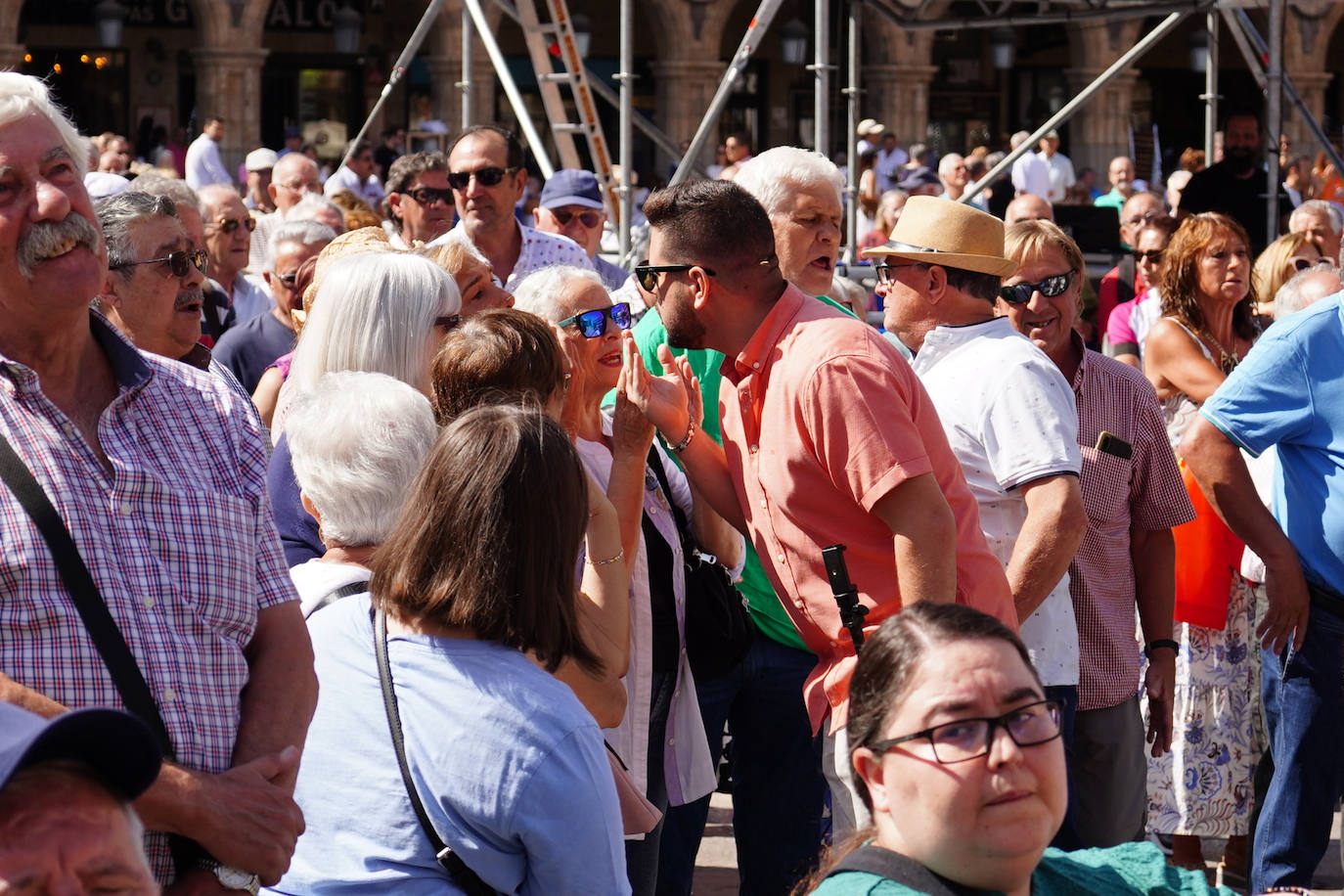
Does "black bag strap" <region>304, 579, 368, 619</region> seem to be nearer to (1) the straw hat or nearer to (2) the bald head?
(1) the straw hat

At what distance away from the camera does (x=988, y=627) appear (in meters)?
2.13

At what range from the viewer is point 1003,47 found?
83.0 feet

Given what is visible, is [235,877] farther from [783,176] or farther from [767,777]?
[783,176]

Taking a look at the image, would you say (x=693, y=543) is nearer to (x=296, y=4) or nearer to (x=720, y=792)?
(x=720, y=792)

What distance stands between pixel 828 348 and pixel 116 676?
4.53 ft

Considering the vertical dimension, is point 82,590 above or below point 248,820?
above

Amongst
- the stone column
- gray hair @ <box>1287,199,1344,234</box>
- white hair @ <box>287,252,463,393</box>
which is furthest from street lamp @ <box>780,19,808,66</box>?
white hair @ <box>287,252,463,393</box>

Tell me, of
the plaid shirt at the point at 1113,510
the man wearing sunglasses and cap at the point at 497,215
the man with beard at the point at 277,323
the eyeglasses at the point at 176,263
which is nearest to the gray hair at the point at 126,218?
the eyeglasses at the point at 176,263

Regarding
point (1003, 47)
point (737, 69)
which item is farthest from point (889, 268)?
point (1003, 47)

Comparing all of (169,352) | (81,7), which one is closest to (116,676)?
(169,352)

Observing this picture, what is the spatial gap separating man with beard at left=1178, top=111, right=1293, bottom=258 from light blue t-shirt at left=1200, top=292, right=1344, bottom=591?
5.35 m

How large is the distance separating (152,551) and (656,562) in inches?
61.7

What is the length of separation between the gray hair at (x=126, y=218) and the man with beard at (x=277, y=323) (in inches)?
31.4

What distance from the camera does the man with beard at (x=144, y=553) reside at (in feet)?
6.93
